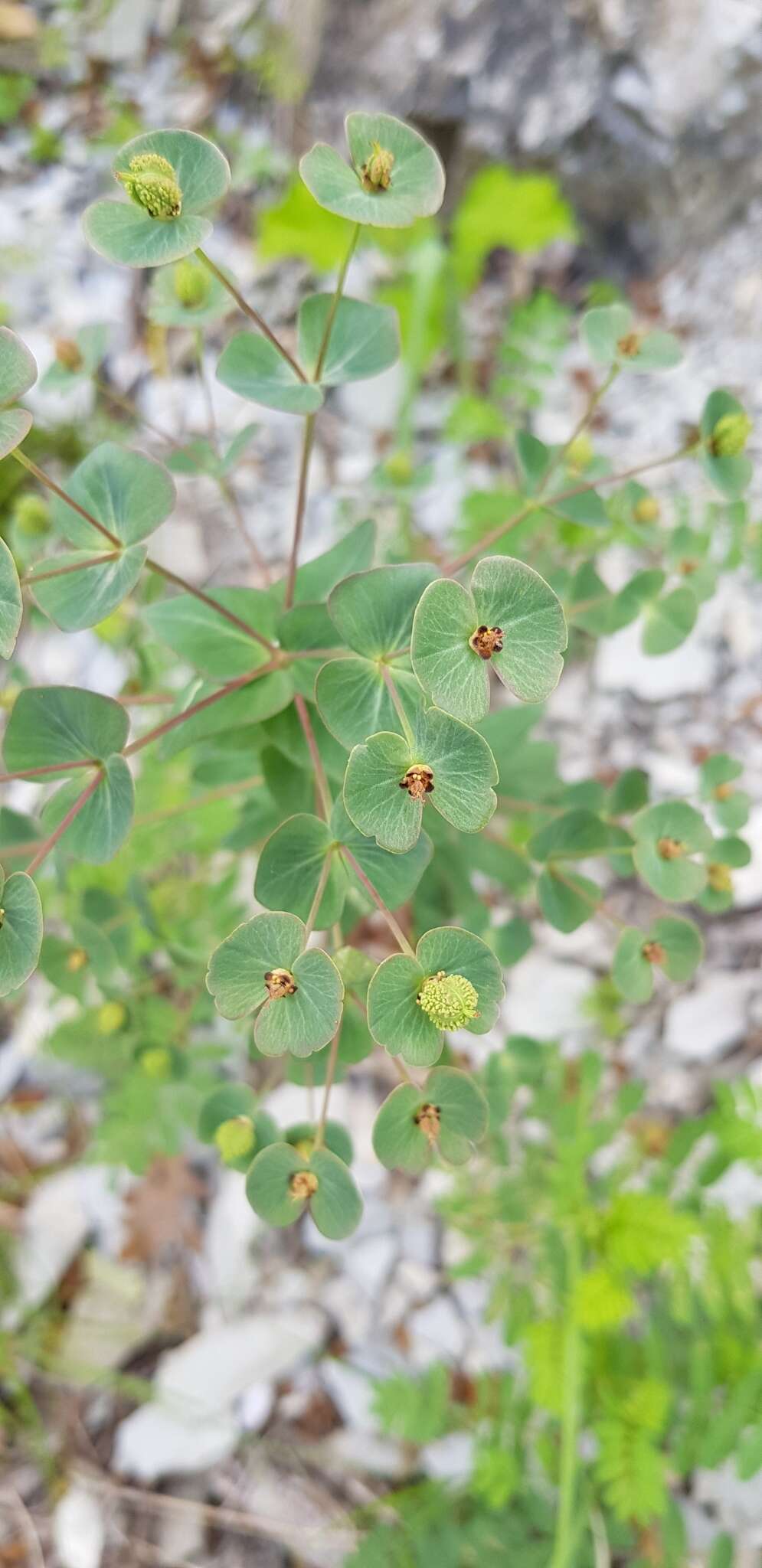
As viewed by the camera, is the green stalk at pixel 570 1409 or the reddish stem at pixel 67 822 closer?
the reddish stem at pixel 67 822

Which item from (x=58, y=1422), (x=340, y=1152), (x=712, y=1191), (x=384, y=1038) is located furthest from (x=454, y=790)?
(x=58, y=1422)

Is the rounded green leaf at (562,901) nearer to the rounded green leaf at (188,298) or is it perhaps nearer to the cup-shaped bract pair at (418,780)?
the cup-shaped bract pair at (418,780)

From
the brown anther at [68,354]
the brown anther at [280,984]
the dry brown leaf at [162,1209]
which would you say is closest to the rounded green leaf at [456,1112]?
the brown anther at [280,984]

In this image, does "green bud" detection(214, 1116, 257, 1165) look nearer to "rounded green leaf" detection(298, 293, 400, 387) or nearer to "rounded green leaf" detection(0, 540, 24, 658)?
"rounded green leaf" detection(0, 540, 24, 658)

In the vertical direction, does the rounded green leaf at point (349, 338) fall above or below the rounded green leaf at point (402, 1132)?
above

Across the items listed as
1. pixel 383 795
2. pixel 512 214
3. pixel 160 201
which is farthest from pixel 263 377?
pixel 512 214

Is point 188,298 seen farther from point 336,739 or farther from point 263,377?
point 336,739
